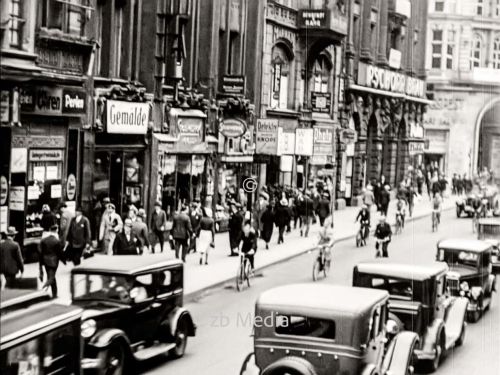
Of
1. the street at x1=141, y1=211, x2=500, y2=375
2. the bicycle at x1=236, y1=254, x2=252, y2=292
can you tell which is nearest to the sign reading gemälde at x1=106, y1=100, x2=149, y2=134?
the street at x1=141, y1=211, x2=500, y2=375

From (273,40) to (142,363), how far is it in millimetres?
30329

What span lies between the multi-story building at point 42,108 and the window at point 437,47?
1884 inches

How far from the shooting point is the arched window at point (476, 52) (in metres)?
67.1

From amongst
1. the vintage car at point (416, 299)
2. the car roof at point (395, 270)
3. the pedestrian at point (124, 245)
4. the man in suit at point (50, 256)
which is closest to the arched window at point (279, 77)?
the pedestrian at point (124, 245)

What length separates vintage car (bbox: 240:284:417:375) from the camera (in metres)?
13.6

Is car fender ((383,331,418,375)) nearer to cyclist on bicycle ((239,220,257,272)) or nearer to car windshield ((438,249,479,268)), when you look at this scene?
car windshield ((438,249,479,268))

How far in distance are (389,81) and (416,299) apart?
157 feet

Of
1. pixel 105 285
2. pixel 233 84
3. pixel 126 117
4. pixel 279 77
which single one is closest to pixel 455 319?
pixel 105 285

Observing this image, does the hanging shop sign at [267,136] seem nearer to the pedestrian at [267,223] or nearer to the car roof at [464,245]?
the pedestrian at [267,223]

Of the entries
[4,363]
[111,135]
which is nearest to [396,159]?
[111,135]

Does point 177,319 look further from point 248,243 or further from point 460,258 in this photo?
point 460,258

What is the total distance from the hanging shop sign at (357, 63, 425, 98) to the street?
26802 millimetres

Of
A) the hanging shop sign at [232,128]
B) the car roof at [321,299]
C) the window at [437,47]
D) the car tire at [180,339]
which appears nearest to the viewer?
the car roof at [321,299]

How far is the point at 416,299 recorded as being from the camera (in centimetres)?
1750
